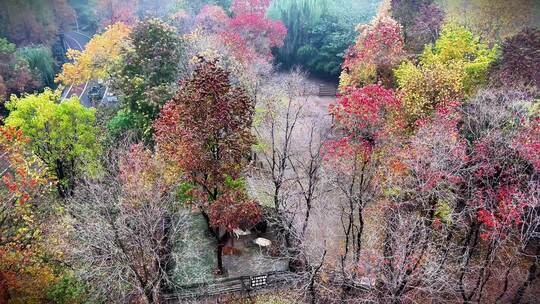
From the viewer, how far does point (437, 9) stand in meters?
32.7

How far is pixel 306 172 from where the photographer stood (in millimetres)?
22672

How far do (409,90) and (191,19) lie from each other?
28885 mm

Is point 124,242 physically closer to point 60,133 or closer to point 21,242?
point 21,242

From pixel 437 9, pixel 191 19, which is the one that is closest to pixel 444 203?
pixel 437 9

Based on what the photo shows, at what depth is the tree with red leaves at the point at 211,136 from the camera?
17.3 m

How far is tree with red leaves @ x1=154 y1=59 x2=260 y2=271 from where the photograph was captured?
17.3 meters

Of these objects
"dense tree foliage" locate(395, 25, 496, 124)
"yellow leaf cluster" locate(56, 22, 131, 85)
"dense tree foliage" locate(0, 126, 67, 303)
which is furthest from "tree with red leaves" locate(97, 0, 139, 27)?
"dense tree foliage" locate(395, 25, 496, 124)

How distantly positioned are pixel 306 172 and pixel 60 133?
Answer: 15576mm

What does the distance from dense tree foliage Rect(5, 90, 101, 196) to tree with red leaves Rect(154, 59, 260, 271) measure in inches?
345

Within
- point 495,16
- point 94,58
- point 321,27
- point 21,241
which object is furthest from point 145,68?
point 495,16

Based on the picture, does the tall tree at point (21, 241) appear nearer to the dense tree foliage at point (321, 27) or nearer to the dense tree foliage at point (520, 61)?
the dense tree foliage at point (520, 61)

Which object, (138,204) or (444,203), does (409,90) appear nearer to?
(444,203)

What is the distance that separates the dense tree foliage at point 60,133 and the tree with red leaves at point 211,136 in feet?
28.8

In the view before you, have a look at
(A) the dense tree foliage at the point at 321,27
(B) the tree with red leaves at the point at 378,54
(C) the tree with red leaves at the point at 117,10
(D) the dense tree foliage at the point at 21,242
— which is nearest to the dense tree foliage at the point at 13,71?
(C) the tree with red leaves at the point at 117,10
